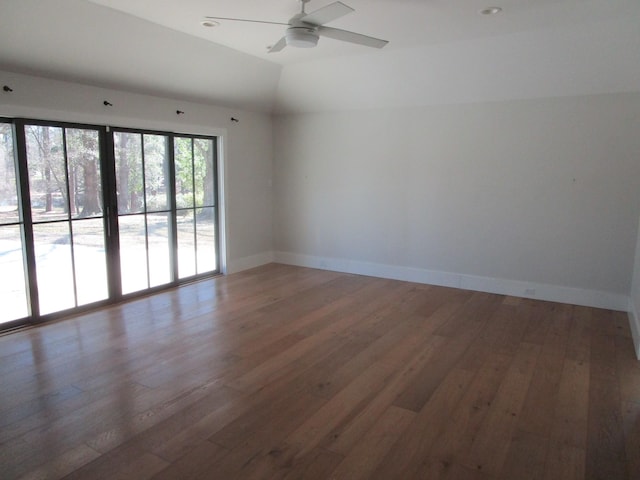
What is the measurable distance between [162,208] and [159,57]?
1828 millimetres

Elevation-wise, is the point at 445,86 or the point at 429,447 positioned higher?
the point at 445,86

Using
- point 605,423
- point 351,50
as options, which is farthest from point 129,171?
point 605,423

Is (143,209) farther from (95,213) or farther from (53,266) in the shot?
(53,266)

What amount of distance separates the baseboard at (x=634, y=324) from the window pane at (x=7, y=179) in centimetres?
569

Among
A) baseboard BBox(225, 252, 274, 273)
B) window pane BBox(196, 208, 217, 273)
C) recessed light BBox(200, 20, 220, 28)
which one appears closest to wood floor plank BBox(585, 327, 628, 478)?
recessed light BBox(200, 20, 220, 28)

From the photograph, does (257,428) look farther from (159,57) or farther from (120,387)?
(159,57)

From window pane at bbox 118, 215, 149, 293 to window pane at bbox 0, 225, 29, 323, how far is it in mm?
1024

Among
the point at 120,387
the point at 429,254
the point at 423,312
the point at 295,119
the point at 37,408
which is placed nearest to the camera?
the point at 37,408

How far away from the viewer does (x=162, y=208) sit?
17.6 ft

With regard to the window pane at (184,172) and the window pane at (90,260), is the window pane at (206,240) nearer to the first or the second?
the window pane at (184,172)

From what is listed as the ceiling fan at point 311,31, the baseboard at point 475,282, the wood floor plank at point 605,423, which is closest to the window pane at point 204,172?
the baseboard at point 475,282

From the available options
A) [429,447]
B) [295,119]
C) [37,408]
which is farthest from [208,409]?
[295,119]

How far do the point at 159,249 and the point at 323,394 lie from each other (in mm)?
3342

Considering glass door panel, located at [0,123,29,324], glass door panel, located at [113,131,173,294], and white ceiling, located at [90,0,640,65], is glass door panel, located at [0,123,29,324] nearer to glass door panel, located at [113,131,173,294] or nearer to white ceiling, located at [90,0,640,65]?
glass door panel, located at [113,131,173,294]
